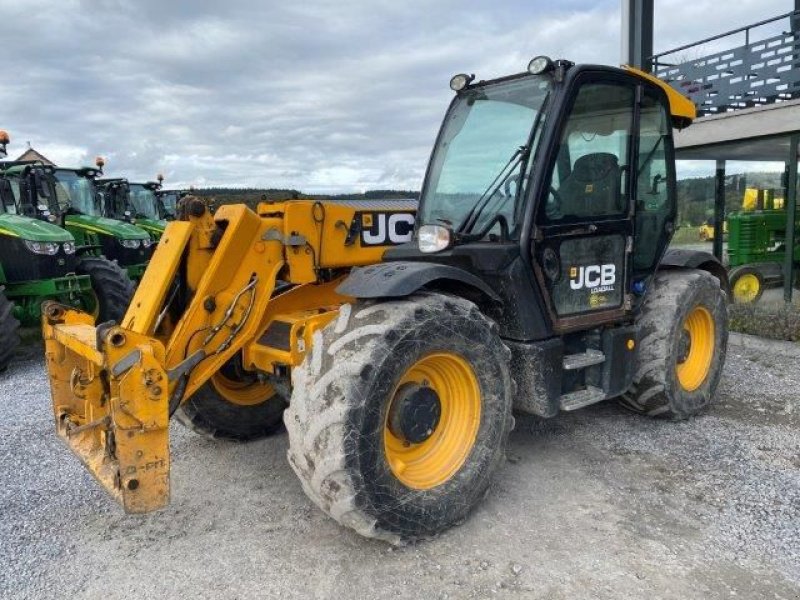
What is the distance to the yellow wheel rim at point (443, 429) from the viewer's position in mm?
3461

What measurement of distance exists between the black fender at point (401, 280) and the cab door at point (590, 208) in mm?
471

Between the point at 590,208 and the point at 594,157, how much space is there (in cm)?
31

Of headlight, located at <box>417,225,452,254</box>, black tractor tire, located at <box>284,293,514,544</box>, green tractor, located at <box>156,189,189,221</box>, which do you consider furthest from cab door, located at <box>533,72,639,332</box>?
green tractor, located at <box>156,189,189,221</box>

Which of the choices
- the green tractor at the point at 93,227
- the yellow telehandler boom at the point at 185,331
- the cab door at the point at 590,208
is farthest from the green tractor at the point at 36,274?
the cab door at the point at 590,208

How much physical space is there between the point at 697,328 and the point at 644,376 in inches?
36.4

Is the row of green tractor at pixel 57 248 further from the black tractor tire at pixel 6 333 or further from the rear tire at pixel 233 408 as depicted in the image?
the rear tire at pixel 233 408

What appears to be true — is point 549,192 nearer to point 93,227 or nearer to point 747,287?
point 747,287

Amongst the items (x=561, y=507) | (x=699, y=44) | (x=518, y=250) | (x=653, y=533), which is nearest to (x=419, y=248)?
(x=518, y=250)

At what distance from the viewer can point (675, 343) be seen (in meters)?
4.75

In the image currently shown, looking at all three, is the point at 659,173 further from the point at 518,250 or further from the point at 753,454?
the point at 753,454

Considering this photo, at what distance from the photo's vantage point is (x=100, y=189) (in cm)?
1383

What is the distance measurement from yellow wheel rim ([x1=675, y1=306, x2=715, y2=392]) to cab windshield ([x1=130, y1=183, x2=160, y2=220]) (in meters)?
13.7

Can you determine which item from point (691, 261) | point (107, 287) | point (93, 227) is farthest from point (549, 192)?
point (93, 227)

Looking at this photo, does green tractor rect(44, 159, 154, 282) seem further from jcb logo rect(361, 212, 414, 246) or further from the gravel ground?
jcb logo rect(361, 212, 414, 246)
